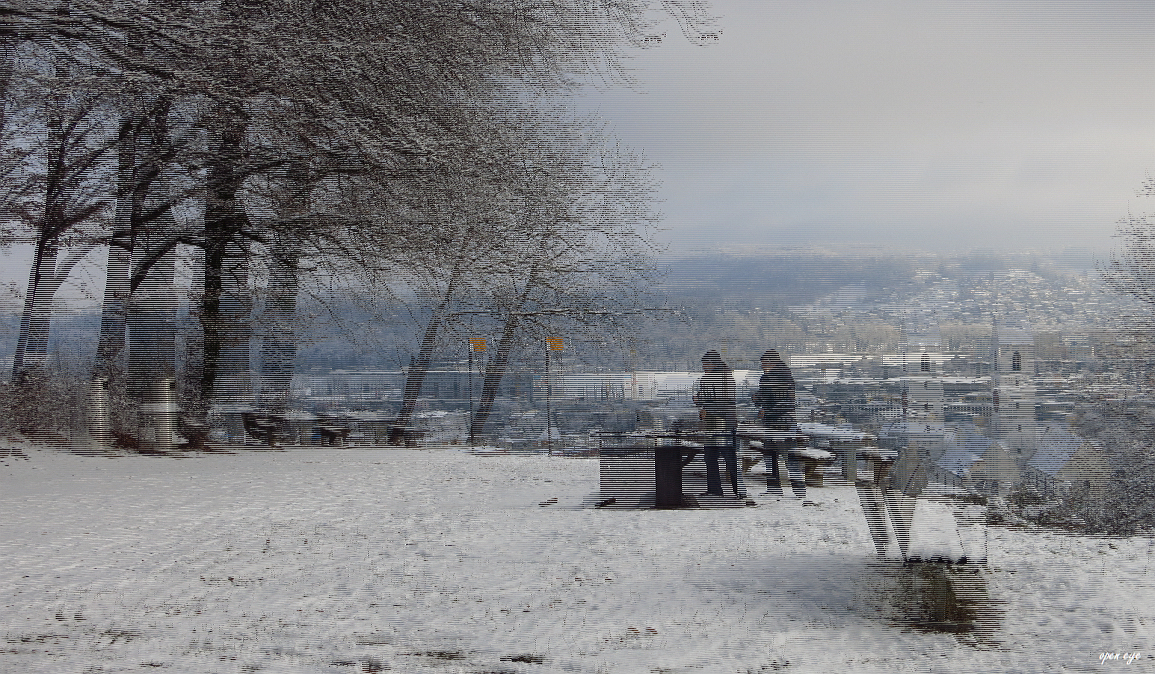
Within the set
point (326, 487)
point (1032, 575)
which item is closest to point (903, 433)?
point (1032, 575)

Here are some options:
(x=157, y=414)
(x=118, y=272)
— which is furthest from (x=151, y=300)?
(x=157, y=414)

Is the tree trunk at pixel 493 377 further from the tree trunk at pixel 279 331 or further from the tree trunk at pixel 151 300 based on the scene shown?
the tree trunk at pixel 151 300

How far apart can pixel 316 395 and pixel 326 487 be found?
12.7ft

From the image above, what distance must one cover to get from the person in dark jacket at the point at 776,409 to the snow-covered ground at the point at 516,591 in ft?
2.67

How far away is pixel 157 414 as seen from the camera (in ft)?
34.4

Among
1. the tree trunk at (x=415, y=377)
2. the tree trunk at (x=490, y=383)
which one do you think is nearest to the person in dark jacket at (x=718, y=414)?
the tree trunk at (x=415, y=377)

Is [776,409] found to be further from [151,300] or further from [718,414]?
[151,300]

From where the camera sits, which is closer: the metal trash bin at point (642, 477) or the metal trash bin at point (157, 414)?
the metal trash bin at point (642, 477)

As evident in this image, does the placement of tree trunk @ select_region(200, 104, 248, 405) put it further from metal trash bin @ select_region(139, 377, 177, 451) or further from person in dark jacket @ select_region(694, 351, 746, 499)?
person in dark jacket @ select_region(694, 351, 746, 499)

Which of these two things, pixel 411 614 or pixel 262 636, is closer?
pixel 262 636

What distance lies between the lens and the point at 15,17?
613cm

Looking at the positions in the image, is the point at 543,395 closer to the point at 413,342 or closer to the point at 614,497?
the point at 413,342

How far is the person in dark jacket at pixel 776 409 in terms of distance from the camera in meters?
7.87

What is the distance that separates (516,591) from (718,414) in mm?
4040
